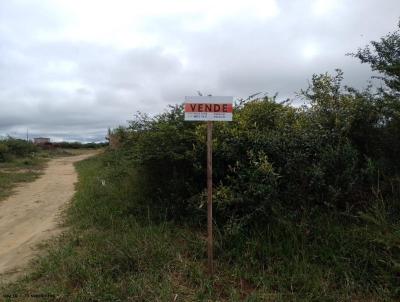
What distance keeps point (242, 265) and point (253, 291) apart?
1.74 ft

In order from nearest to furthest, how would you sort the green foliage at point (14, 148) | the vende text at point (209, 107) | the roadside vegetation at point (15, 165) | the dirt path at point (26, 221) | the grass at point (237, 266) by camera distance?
the grass at point (237, 266), the vende text at point (209, 107), the dirt path at point (26, 221), the roadside vegetation at point (15, 165), the green foliage at point (14, 148)

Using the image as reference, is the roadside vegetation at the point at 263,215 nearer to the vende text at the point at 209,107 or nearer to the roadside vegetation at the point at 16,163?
the vende text at the point at 209,107

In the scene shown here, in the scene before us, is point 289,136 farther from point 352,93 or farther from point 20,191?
point 20,191

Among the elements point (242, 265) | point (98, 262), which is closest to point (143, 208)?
point (98, 262)

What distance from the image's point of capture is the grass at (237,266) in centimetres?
434

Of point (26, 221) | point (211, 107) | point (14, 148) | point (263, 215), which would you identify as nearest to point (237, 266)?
point (263, 215)

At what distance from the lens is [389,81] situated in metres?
6.41

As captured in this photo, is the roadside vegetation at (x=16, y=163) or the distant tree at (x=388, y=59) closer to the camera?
the distant tree at (x=388, y=59)

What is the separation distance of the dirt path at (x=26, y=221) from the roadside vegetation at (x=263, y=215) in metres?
0.43

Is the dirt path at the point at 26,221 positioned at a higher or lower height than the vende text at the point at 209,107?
lower

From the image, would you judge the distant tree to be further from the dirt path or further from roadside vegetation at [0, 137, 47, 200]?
roadside vegetation at [0, 137, 47, 200]

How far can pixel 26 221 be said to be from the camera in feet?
27.9

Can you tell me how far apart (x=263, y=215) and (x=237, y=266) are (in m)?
0.95

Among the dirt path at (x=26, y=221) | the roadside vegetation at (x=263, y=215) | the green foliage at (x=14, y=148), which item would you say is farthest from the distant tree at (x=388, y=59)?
the green foliage at (x=14, y=148)
